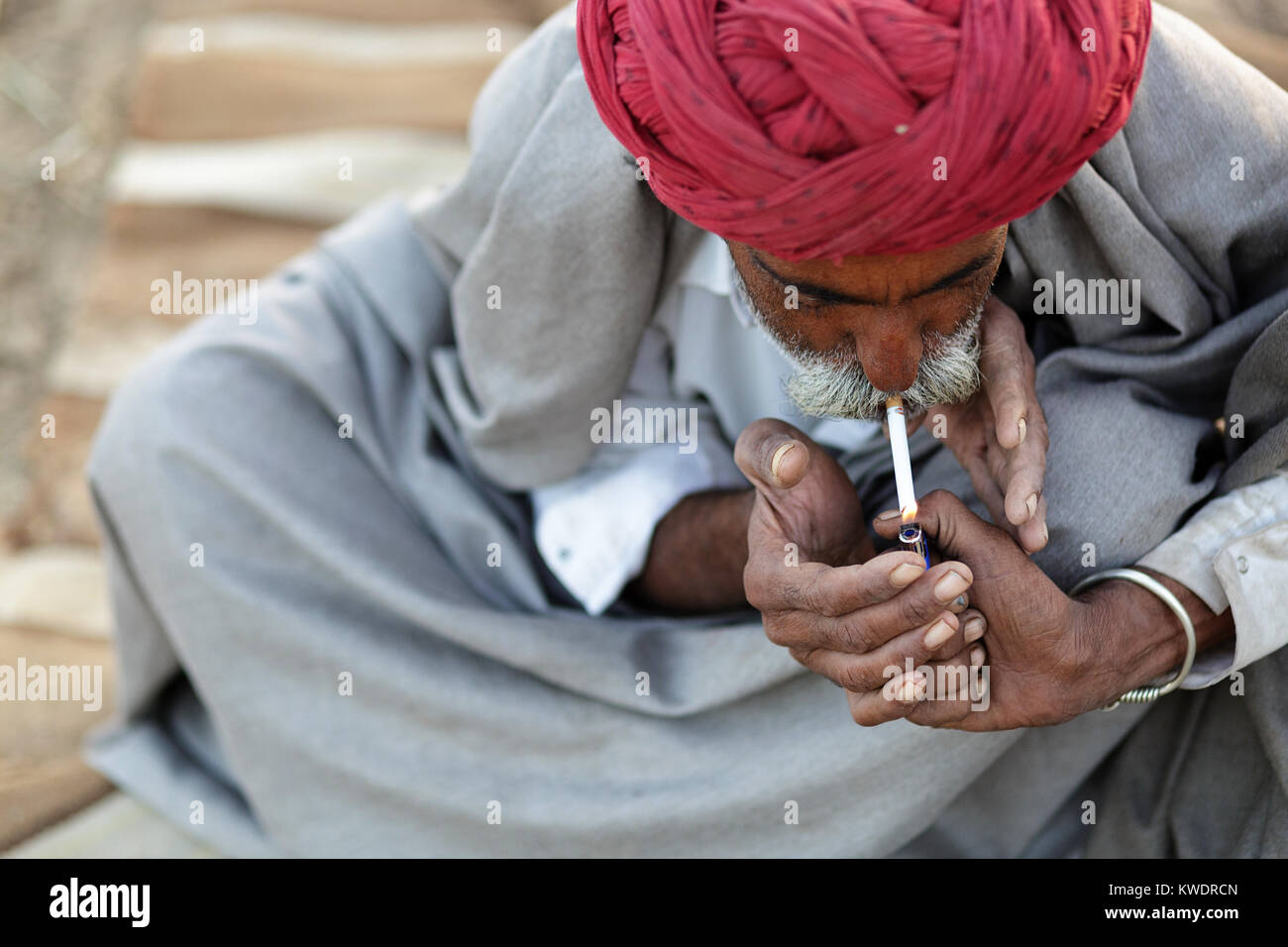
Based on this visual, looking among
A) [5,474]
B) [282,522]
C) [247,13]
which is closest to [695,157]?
[282,522]

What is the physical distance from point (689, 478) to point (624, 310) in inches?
11.3

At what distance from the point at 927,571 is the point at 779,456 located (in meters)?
0.19

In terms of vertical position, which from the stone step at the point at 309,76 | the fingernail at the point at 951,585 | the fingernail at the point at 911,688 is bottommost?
the fingernail at the point at 911,688

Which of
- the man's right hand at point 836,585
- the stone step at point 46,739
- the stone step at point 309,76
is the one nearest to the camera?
the man's right hand at point 836,585

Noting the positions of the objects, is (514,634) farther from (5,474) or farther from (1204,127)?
(5,474)

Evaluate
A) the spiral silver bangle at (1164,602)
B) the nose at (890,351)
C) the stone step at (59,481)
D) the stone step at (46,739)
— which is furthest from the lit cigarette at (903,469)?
the stone step at (59,481)

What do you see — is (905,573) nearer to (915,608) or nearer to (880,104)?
(915,608)

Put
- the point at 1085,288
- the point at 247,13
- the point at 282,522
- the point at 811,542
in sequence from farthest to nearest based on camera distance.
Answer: the point at 247,13
the point at 282,522
the point at 1085,288
the point at 811,542

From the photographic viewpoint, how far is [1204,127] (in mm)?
1379

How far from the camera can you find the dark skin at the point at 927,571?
46.5 inches

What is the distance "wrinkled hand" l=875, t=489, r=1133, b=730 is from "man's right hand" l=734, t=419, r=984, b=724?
0.11 ft

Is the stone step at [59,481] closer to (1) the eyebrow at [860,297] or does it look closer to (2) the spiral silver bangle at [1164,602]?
(1) the eyebrow at [860,297]

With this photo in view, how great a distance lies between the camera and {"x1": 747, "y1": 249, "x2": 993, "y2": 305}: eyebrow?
122 centimetres

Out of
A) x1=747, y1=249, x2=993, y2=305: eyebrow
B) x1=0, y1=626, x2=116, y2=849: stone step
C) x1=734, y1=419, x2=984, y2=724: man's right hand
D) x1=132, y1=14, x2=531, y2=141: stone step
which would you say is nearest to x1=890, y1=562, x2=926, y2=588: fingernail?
x1=734, y1=419, x2=984, y2=724: man's right hand
